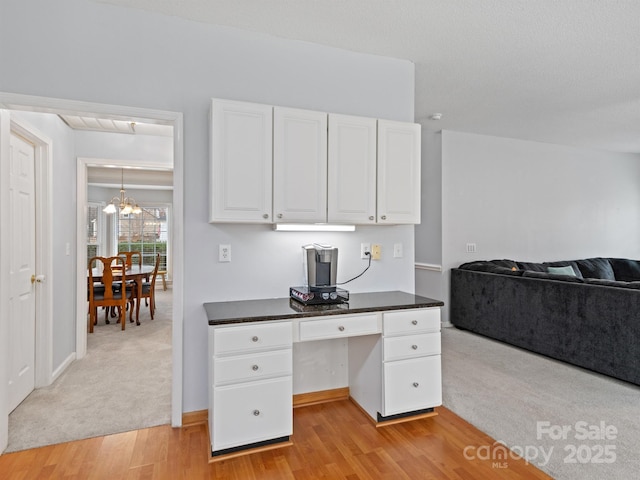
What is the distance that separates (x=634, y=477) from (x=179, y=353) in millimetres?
2638

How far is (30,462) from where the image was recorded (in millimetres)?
2082

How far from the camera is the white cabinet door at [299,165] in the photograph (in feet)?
7.89

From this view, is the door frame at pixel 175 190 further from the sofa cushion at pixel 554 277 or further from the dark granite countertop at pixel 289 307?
the sofa cushion at pixel 554 277

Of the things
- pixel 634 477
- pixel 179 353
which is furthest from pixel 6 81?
pixel 634 477

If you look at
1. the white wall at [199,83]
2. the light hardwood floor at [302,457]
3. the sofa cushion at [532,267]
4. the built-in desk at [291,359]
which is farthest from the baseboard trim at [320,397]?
the sofa cushion at [532,267]

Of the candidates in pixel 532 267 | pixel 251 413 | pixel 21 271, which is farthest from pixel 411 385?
pixel 532 267

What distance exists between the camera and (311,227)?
2648 millimetres

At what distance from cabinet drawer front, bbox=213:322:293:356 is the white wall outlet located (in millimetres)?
612

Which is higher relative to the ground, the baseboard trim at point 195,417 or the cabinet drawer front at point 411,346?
the cabinet drawer front at point 411,346

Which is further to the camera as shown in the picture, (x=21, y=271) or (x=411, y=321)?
(x=21, y=271)

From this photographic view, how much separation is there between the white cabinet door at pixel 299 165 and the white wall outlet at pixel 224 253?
43 cm

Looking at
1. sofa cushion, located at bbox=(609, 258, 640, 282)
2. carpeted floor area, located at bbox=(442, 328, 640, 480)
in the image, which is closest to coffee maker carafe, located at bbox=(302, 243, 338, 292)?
carpeted floor area, located at bbox=(442, 328, 640, 480)

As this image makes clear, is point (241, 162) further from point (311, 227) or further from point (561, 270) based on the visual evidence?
point (561, 270)

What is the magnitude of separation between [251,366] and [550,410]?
214 centimetres
